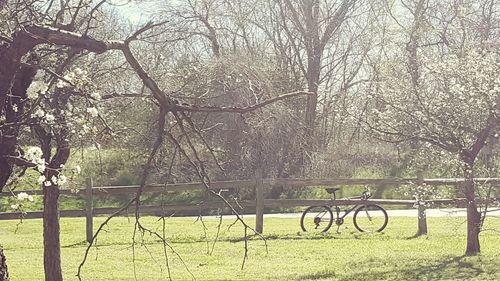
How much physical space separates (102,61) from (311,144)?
51.8 ft

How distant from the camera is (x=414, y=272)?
11.0m

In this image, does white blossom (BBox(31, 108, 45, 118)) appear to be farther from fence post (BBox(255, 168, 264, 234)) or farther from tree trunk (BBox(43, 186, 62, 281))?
fence post (BBox(255, 168, 264, 234))

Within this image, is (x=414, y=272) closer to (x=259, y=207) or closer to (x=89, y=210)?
(x=259, y=207)

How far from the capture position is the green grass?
11.2 metres

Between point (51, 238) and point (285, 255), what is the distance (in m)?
5.71

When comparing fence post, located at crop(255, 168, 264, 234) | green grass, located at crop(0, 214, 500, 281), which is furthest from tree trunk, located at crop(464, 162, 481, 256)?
fence post, located at crop(255, 168, 264, 234)

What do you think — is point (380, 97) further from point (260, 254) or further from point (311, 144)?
point (311, 144)

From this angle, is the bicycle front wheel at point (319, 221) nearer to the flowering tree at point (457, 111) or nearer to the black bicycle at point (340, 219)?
the black bicycle at point (340, 219)

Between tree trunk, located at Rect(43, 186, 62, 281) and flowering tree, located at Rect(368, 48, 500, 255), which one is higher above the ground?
flowering tree, located at Rect(368, 48, 500, 255)

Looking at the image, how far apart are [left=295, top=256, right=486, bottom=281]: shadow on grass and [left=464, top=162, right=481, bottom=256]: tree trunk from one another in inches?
20.6

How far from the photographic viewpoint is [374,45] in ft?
95.1

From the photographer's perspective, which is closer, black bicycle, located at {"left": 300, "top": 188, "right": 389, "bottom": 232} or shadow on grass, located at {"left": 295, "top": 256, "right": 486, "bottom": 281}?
shadow on grass, located at {"left": 295, "top": 256, "right": 486, "bottom": 281}

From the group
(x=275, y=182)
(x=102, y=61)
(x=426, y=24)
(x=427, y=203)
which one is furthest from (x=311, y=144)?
(x=102, y=61)

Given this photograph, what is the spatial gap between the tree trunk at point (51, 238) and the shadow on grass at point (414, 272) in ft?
12.2
